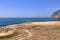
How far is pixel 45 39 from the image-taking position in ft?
43.4

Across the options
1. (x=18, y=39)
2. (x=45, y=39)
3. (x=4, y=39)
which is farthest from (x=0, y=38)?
(x=45, y=39)

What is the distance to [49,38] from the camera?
13.5m

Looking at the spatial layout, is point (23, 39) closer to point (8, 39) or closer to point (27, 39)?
point (27, 39)

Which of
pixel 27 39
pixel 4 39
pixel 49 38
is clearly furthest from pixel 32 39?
pixel 4 39

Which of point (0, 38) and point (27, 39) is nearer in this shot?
point (27, 39)

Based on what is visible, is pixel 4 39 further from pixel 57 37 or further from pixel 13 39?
pixel 57 37

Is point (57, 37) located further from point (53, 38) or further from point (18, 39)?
point (18, 39)

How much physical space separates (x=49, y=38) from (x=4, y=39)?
141 inches

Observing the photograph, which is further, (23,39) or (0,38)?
(0,38)

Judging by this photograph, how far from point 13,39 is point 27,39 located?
1174 mm

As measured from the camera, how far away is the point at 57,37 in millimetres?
13852

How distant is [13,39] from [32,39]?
→ 1.50 meters

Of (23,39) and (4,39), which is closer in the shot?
(23,39)

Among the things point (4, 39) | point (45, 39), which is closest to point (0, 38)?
point (4, 39)
